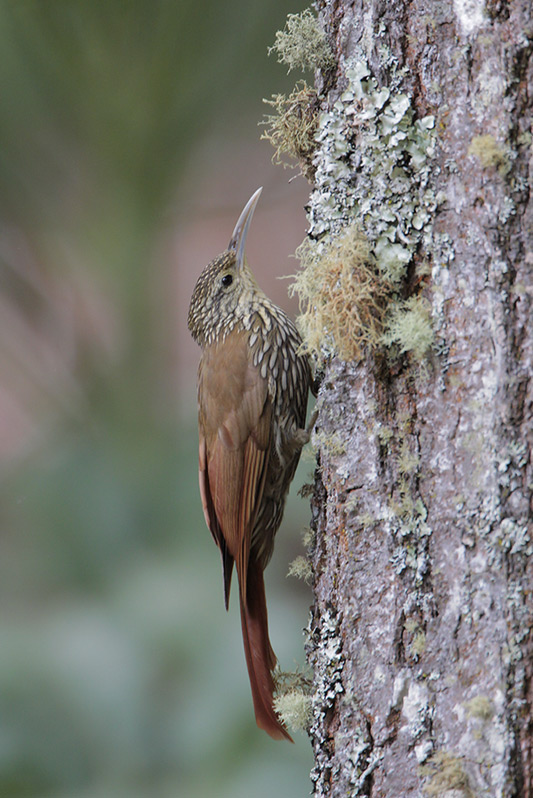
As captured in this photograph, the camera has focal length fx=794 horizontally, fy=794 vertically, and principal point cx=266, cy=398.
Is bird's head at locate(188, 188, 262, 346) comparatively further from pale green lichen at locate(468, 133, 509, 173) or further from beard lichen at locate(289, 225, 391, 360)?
pale green lichen at locate(468, 133, 509, 173)

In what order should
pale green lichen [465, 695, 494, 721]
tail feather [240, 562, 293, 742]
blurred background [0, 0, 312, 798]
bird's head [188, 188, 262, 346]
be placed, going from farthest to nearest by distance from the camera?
1. blurred background [0, 0, 312, 798]
2. bird's head [188, 188, 262, 346]
3. tail feather [240, 562, 293, 742]
4. pale green lichen [465, 695, 494, 721]

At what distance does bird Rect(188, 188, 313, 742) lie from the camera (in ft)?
6.29

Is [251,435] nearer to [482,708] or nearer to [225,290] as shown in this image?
[225,290]

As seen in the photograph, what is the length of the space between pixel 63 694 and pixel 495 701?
6.01 feet

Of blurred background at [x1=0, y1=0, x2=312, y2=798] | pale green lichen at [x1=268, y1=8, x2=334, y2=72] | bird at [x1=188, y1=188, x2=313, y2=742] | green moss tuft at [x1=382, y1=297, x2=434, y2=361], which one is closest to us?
green moss tuft at [x1=382, y1=297, x2=434, y2=361]

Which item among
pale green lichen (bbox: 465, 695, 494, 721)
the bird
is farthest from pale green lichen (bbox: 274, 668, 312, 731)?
pale green lichen (bbox: 465, 695, 494, 721)

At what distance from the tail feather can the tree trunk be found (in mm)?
432

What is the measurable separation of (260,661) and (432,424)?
890 millimetres

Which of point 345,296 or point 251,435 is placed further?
point 251,435

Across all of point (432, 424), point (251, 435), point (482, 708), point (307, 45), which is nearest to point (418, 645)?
point (482, 708)

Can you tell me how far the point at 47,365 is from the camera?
273 centimetres

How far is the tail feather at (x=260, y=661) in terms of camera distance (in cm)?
175

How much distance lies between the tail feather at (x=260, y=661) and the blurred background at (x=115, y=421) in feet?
1.71

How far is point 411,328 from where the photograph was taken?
3.89ft
